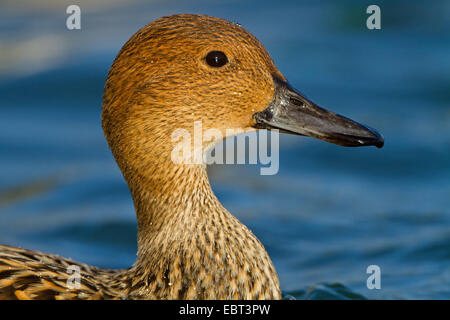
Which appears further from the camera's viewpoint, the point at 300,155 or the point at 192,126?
the point at 300,155

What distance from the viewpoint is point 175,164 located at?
202 inches

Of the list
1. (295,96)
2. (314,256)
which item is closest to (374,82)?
(314,256)

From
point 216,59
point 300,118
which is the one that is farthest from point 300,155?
point 216,59

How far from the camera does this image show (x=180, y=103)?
5.16 meters

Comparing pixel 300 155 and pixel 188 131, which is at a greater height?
pixel 300 155

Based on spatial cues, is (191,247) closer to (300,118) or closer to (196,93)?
(196,93)

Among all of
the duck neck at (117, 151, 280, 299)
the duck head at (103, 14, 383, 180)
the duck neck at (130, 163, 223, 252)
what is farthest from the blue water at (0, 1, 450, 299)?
the duck head at (103, 14, 383, 180)

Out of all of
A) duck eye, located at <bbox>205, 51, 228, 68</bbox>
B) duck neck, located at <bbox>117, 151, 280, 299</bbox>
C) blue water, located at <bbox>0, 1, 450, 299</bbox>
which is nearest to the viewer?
duck neck, located at <bbox>117, 151, 280, 299</bbox>

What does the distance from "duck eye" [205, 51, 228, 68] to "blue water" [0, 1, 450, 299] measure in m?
2.50

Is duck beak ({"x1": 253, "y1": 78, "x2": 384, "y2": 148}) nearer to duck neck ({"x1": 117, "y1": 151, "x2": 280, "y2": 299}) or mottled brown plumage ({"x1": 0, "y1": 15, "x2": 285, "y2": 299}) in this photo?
mottled brown plumage ({"x1": 0, "y1": 15, "x2": 285, "y2": 299})

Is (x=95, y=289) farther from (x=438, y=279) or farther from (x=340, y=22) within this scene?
(x=340, y=22)

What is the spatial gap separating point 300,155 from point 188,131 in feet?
14.8

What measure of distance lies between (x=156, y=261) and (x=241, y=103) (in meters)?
1.07

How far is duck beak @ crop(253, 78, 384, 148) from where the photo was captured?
17.3 ft
